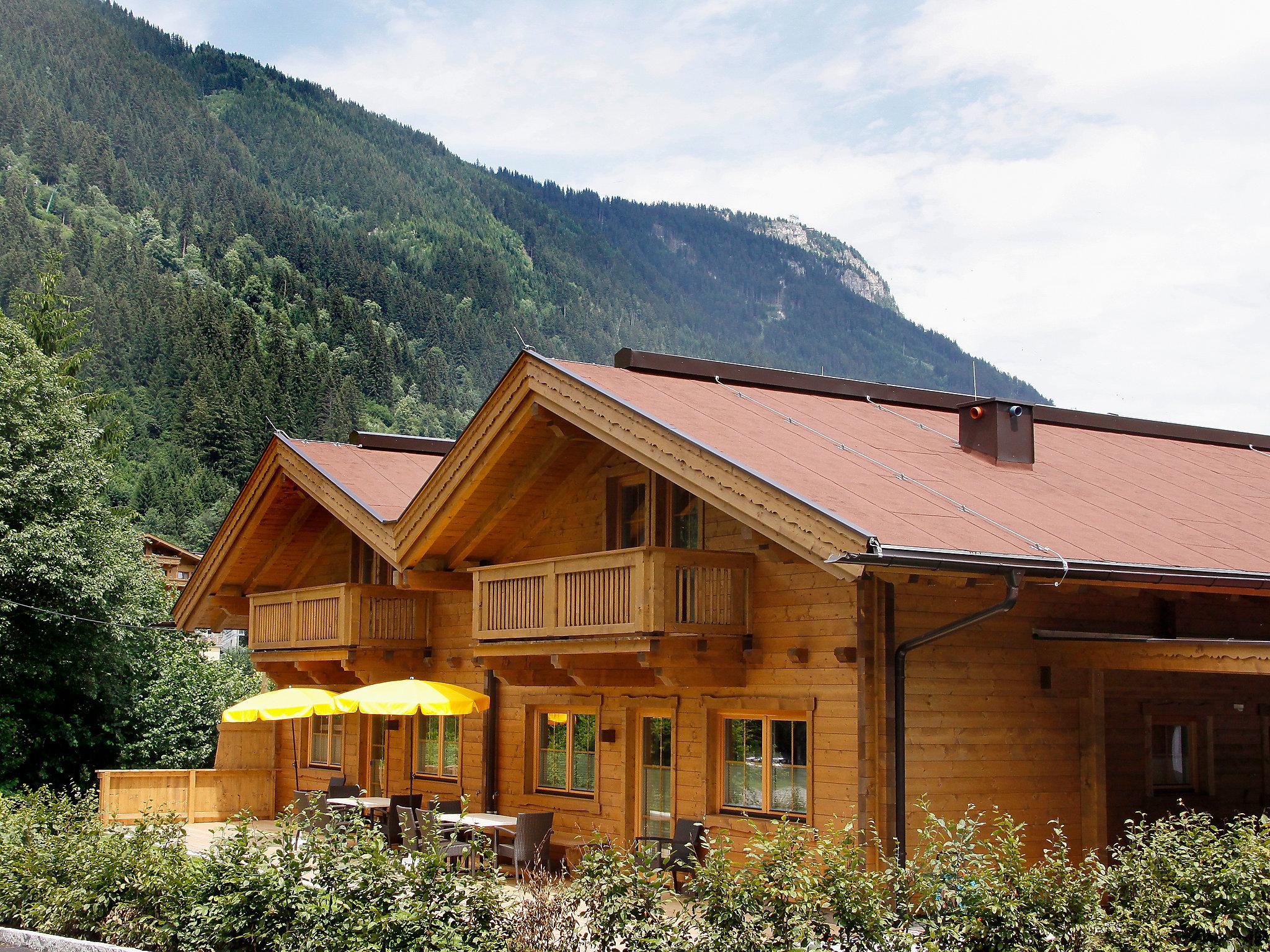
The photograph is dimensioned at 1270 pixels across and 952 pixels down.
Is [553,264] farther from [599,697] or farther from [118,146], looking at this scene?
[599,697]

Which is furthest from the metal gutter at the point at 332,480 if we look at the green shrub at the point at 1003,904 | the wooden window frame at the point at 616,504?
the green shrub at the point at 1003,904

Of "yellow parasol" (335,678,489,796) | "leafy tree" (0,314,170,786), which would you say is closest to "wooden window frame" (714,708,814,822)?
"yellow parasol" (335,678,489,796)

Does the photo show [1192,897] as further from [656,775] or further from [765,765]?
[656,775]

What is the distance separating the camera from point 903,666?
1259cm

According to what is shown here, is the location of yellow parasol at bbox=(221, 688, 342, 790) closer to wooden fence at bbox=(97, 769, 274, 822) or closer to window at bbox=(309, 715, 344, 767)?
window at bbox=(309, 715, 344, 767)

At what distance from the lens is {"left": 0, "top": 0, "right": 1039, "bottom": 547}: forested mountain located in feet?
324

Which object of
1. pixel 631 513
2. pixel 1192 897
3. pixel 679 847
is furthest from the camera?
pixel 631 513

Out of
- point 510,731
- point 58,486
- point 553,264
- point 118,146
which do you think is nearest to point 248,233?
point 118,146

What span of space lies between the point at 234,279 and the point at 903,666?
131 m

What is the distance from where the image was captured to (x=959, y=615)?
13.1m

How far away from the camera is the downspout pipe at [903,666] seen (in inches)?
464

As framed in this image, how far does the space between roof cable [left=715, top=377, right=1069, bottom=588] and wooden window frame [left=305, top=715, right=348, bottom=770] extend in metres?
9.88

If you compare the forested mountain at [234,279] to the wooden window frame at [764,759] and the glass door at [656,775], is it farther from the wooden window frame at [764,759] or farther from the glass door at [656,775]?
the wooden window frame at [764,759]

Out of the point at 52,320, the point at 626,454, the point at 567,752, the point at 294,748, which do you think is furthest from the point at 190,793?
the point at 52,320
